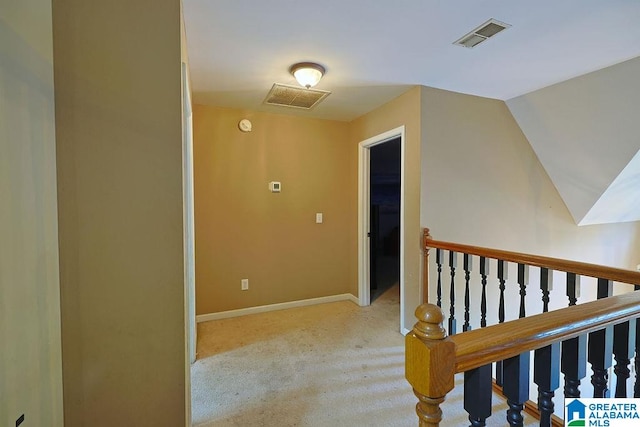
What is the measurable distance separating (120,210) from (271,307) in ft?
7.80

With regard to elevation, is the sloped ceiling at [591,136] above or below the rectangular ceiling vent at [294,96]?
below

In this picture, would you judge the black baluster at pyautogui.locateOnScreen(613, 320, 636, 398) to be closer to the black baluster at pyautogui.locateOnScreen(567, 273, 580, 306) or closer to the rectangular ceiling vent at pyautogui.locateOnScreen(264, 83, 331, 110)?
the black baluster at pyautogui.locateOnScreen(567, 273, 580, 306)

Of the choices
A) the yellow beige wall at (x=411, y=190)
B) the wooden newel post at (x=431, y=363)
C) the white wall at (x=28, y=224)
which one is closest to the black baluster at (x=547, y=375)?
the wooden newel post at (x=431, y=363)

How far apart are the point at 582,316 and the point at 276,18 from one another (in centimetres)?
199

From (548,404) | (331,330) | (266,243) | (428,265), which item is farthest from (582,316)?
(266,243)

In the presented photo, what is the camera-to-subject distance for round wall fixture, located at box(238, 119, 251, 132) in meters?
3.18

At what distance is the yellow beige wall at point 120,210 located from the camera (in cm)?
125

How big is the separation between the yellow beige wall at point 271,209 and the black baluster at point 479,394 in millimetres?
2813

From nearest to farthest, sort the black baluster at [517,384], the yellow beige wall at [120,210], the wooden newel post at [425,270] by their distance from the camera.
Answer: the black baluster at [517,384], the yellow beige wall at [120,210], the wooden newel post at [425,270]

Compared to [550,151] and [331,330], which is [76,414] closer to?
[331,330]

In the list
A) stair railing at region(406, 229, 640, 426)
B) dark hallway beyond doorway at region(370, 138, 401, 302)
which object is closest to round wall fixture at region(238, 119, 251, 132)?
dark hallway beyond doorway at region(370, 138, 401, 302)

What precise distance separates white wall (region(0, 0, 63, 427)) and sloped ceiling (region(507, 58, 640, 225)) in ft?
11.9

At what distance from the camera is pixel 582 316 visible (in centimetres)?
78

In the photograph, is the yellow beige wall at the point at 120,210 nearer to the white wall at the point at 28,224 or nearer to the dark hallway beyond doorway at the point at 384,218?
the white wall at the point at 28,224
